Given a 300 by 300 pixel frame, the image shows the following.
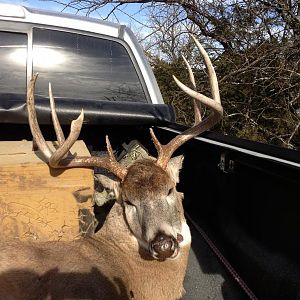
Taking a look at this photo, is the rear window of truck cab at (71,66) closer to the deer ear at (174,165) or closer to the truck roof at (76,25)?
the truck roof at (76,25)

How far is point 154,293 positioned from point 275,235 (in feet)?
3.58

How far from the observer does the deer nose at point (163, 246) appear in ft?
9.23

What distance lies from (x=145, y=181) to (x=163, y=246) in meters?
0.48

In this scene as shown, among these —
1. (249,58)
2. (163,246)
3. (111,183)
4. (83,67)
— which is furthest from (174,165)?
(249,58)

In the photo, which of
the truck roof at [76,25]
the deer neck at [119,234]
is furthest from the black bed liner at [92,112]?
the deer neck at [119,234]

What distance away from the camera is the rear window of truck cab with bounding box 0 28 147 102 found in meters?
4.24

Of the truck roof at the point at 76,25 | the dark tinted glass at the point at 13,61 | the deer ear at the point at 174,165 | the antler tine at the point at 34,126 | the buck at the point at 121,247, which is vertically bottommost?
the buck at the point at 121,247

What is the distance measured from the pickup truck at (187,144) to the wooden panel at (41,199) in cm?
71

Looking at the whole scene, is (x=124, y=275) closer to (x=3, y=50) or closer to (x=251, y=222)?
(x=251, y=222)

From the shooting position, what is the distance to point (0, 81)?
4.16 metres

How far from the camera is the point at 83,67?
14.5 ft

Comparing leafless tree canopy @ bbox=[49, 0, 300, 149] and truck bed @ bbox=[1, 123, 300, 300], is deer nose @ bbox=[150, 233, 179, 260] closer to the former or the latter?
truck bed @ bbox=[1, 123, 300, 300]

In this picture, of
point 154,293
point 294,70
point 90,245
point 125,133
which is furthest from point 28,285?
point 294,70

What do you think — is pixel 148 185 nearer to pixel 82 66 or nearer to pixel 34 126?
pixel 34 126
